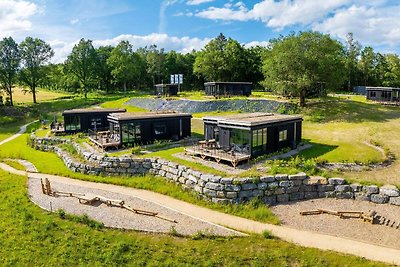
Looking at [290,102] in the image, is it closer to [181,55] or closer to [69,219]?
[69,219]

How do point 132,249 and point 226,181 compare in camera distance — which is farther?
point 226,181

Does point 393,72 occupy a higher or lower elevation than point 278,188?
higher

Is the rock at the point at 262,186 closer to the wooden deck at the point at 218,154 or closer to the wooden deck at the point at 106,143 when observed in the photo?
the wooden deck at the point at 218,154

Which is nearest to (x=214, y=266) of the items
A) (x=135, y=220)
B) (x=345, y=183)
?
(x=135, y=220)

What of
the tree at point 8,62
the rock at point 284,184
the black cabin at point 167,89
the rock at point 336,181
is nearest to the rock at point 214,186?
the rock at point 284,184

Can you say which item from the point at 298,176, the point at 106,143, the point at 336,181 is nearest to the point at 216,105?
the point at 106,143

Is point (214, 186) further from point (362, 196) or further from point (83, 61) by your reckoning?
point (83, 61)
